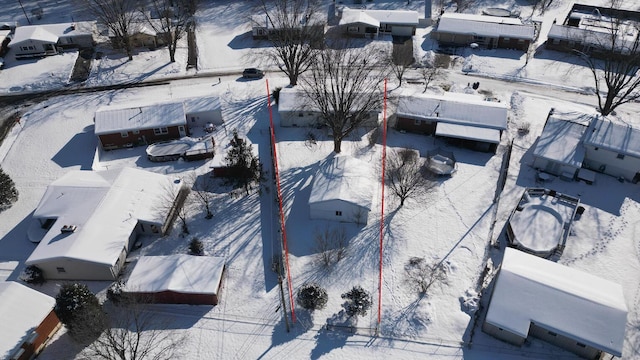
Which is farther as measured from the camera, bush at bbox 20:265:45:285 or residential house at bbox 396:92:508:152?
residential house at bbox 396:92:508:152

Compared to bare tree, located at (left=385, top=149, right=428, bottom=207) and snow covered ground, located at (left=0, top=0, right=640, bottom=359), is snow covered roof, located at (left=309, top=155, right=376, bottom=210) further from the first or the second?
snow covered ground, located at (left=0, top=0, right=640, bottom=359)

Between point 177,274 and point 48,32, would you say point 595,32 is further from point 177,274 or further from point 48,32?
point 48,32

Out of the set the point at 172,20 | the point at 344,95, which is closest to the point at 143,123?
the point at 344,95

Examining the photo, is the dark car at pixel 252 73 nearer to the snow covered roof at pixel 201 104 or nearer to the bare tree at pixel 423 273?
the snow covered roof at pixel 201 104

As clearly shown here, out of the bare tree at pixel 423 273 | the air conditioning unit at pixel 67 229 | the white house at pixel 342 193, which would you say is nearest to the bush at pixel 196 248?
the air conditioning unit at pixel 67 229

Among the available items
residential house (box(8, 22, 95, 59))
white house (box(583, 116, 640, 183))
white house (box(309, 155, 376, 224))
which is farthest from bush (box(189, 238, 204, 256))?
residential house (box(8, 22, 95, 59))
